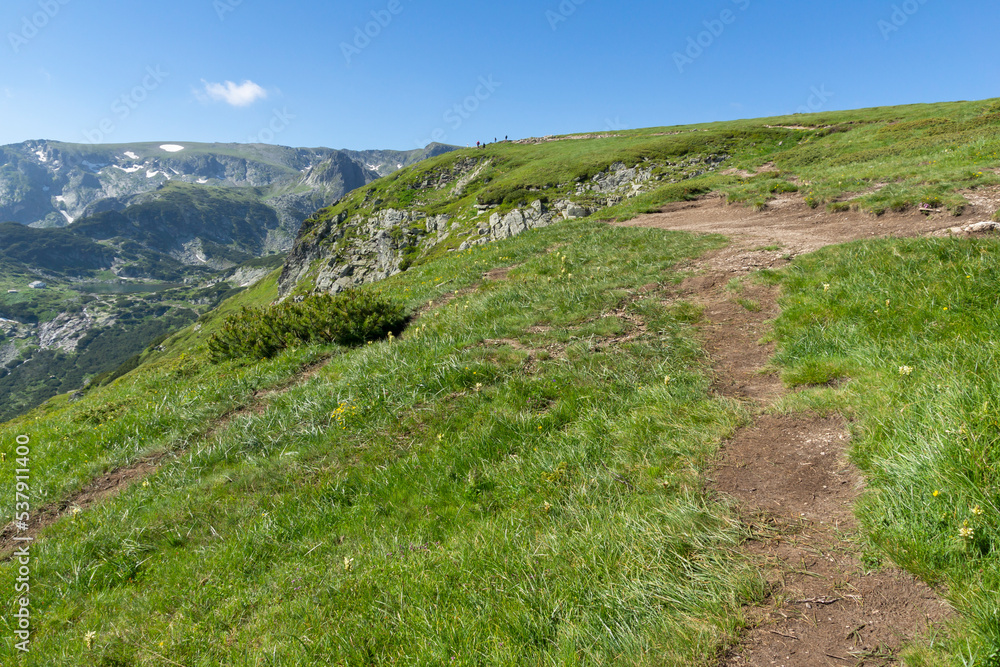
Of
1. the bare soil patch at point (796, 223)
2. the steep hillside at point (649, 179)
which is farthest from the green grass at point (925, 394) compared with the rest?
the steep hillside at point (649, 179)

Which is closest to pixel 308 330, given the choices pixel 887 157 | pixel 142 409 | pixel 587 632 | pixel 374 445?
pixel 142 409

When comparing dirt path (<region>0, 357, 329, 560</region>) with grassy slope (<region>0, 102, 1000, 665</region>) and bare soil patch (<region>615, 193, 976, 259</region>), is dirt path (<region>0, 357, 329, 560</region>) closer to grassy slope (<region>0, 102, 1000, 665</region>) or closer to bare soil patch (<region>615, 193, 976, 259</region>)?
grassy slope (<region>0, 102, 1000, 665</region>)

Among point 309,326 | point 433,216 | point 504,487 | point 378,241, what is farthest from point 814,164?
point 378,241

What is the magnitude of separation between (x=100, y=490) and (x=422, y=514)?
20.1 feet

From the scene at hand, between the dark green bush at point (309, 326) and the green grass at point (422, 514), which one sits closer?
the green grass at point (422, 514)

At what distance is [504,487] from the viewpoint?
5812mm

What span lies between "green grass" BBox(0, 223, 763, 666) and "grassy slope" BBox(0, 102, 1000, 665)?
27 mm

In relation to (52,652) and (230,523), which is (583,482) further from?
(52,652)

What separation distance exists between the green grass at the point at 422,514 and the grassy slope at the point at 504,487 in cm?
3

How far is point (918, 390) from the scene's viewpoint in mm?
4680

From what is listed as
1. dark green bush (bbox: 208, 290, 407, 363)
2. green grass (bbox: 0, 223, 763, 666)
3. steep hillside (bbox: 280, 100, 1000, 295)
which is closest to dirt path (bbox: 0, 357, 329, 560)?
A: green grass (bbox: 0, 223, 763, 666)

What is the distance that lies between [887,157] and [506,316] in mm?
29908

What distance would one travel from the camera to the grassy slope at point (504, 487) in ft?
11.5

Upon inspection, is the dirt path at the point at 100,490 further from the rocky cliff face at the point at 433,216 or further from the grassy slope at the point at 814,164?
the rocky cliff face at the point at 433,216
